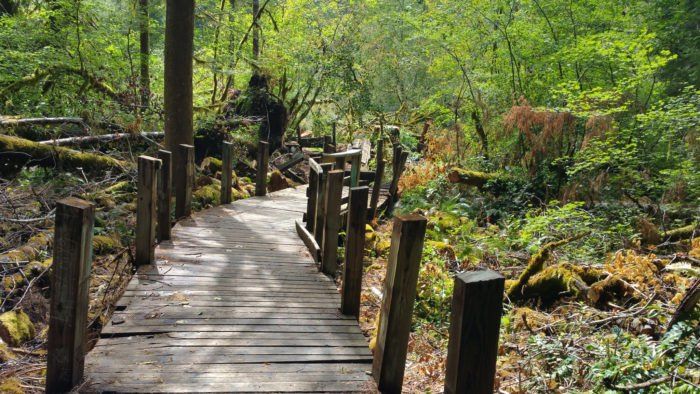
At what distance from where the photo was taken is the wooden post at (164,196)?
658 centimetres

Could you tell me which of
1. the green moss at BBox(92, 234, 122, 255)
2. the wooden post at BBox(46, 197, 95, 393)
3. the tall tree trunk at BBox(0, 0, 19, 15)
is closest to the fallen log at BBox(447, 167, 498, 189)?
the green moss at BBox(92, 234, 122, 255)

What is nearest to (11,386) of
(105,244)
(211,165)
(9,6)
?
(105,244)

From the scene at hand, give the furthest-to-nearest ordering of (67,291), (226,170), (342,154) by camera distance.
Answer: (226,170)
(342,154)
(67,291)

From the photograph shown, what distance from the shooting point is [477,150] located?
1354 cm

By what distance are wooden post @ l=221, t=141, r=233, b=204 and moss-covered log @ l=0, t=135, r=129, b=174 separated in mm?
2038

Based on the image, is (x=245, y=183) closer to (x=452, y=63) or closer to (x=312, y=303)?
(x=452, y=63)

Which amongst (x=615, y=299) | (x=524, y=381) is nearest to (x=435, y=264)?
(x=615, y=299)

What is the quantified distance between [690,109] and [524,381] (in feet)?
25.0

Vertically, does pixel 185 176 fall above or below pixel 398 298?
above

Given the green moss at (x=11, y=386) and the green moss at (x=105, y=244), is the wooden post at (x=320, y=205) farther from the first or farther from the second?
the green moss at (x=11, y=386)

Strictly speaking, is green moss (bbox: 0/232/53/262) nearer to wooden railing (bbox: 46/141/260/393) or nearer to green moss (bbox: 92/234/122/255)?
green moss (bbox: 92/234/122/255)

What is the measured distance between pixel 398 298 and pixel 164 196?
4448mm

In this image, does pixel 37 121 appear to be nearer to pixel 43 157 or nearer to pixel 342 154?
pixel 43 157

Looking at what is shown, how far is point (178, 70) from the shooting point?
30.4 ft
